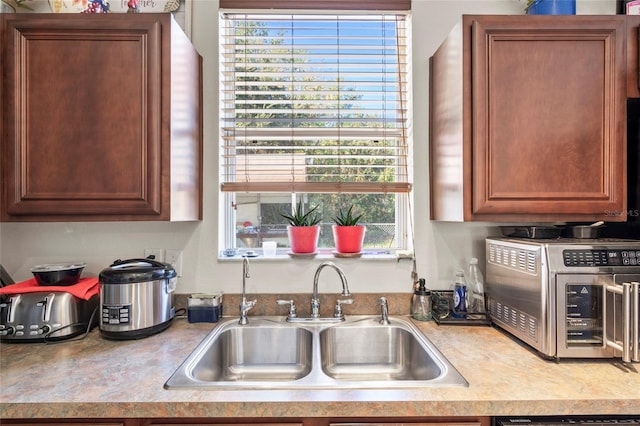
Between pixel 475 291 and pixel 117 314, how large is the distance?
155 centimetres

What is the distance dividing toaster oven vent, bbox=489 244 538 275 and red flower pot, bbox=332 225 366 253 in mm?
593

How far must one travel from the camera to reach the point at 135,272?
1.28 metres

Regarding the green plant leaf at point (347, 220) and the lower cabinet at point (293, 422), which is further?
the green plant leaf at point (347, 220)

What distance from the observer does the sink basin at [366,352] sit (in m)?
1.39

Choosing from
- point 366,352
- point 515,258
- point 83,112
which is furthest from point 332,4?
point 366,352

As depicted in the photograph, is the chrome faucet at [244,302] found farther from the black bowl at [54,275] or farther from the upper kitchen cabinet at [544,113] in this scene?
the upper kitchen cabinet at [544,113]

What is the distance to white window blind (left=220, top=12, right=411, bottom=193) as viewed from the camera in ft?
5.43

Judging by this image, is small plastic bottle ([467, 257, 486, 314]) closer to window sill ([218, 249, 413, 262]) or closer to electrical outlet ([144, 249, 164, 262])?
window sill ([218, 249, 413, 262])

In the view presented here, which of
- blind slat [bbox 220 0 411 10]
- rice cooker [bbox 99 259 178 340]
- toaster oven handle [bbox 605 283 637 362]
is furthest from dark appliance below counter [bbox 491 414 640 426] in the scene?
blind slat [bbox 220 0 411 10]

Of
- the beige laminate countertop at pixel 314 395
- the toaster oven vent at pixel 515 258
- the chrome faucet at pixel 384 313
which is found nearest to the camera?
the beige laminate countertop at pixel 314 395

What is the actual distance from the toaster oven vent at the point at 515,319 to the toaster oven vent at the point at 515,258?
0.17 metres

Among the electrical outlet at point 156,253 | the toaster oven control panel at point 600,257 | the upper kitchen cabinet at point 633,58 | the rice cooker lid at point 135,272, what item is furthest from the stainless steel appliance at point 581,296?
the electrical outlet at point 156,253

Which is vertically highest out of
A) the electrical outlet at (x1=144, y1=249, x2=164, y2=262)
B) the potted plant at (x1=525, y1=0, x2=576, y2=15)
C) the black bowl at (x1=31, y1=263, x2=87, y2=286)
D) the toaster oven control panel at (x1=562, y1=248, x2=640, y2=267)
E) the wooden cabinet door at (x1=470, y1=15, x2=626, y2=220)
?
the potted plant at (x1=525, y1=0, x2=576, y2=15)

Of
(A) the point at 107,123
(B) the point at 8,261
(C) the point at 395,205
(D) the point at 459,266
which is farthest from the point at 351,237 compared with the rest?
(B) the point at 8,261
